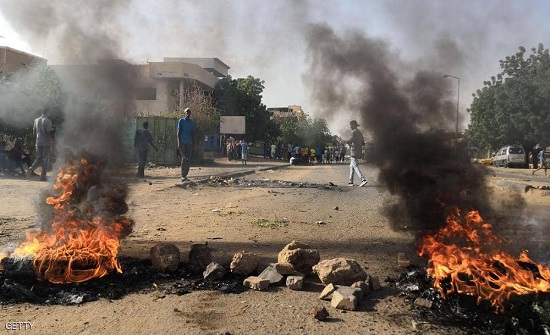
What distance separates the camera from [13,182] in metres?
11.1

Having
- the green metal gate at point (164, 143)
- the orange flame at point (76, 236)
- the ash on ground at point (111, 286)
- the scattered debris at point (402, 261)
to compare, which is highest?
the green metal gate at point (164, 143)

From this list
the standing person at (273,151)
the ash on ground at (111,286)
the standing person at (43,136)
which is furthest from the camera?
the standing person at (273,151)

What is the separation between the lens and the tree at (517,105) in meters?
34.7

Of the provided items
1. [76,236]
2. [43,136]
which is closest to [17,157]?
[43,136]

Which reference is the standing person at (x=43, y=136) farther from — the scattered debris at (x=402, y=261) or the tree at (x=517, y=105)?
the tree at (x=517, y=105)

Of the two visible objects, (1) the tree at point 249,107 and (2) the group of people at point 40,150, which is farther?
(1) the tree at point 249,107

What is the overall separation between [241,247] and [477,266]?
2.64 meters

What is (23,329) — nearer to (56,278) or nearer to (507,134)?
(56,278)

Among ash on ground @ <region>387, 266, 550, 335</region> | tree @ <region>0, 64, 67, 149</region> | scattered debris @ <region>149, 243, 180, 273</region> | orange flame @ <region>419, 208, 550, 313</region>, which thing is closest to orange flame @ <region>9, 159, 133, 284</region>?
scattered debris @ <region>149, 243, 180, 273</region>

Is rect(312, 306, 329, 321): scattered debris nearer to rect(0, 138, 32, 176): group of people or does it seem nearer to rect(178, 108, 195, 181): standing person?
rect(178, 108, 195, 181): standing person

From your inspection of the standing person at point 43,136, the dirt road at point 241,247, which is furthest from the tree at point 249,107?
the dirt road at point 241,247

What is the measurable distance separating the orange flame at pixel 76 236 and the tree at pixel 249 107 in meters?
31.2

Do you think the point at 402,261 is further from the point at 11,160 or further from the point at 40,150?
the point at 11,160

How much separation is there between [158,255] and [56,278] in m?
0.89
